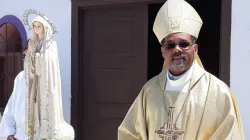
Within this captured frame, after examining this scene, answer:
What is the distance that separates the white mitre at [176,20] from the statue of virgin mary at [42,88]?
188cm

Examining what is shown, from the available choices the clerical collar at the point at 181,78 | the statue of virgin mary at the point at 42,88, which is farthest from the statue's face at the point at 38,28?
the clerical collar at the point at 181,78

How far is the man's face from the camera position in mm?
2338

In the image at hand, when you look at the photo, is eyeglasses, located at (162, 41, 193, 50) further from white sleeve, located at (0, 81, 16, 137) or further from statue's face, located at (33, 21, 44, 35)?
white sleeve, located at (0, 81, 16, 137)

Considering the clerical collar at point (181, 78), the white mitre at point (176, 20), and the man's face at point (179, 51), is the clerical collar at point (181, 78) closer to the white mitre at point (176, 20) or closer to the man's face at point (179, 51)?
the man's face at point (179, 51)

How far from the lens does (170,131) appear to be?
241 cm

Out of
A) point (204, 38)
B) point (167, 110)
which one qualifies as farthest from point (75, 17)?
point (167, 110)

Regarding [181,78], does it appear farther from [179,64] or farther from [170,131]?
[170,131]

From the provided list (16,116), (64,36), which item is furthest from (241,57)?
(16,116)

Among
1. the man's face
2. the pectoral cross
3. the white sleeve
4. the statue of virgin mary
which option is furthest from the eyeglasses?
the white sleeve

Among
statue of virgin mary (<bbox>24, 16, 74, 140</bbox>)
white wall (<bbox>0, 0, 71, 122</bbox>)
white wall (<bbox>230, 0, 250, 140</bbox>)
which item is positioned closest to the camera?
white wall (<bbox>230, 0, 250, 140</bbox>)

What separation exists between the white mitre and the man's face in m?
0.04

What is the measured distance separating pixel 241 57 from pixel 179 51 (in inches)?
73.1

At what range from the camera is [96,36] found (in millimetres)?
5090

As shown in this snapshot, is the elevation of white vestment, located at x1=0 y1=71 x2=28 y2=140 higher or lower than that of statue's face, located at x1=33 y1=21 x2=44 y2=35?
lower
